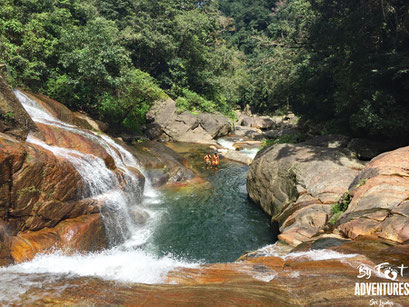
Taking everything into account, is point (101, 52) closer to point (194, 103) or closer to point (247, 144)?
point (194, 103)

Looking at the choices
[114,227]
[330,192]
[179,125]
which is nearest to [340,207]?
[330,192]

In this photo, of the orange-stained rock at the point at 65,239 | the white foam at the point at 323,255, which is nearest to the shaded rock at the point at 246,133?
Answer: the orange-stained rock at the point at 65,239

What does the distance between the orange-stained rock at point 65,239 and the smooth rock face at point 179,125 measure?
717 inches

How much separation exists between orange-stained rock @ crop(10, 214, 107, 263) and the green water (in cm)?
206

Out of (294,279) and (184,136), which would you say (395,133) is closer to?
(294,279)

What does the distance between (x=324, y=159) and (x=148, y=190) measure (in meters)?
9.60

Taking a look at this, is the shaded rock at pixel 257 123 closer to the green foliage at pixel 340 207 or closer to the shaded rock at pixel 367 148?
the shaded rock at pixel 367 148

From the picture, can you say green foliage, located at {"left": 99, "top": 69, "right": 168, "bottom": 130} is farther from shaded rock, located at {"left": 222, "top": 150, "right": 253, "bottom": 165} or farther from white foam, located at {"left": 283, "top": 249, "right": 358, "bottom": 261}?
white foam, located at {"left": 283, "top": 249, "right": 358, "bottom": 261}

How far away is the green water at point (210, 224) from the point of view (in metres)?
9.73

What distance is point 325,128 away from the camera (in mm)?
18016

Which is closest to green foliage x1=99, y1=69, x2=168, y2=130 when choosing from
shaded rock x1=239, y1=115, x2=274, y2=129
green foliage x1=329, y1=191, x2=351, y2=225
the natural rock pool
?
the natural rock pool

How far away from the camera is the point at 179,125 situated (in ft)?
92.2

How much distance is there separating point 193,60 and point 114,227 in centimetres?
2921

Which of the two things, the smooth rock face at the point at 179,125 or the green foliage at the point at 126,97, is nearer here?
the green foliage at the point at 126,97
